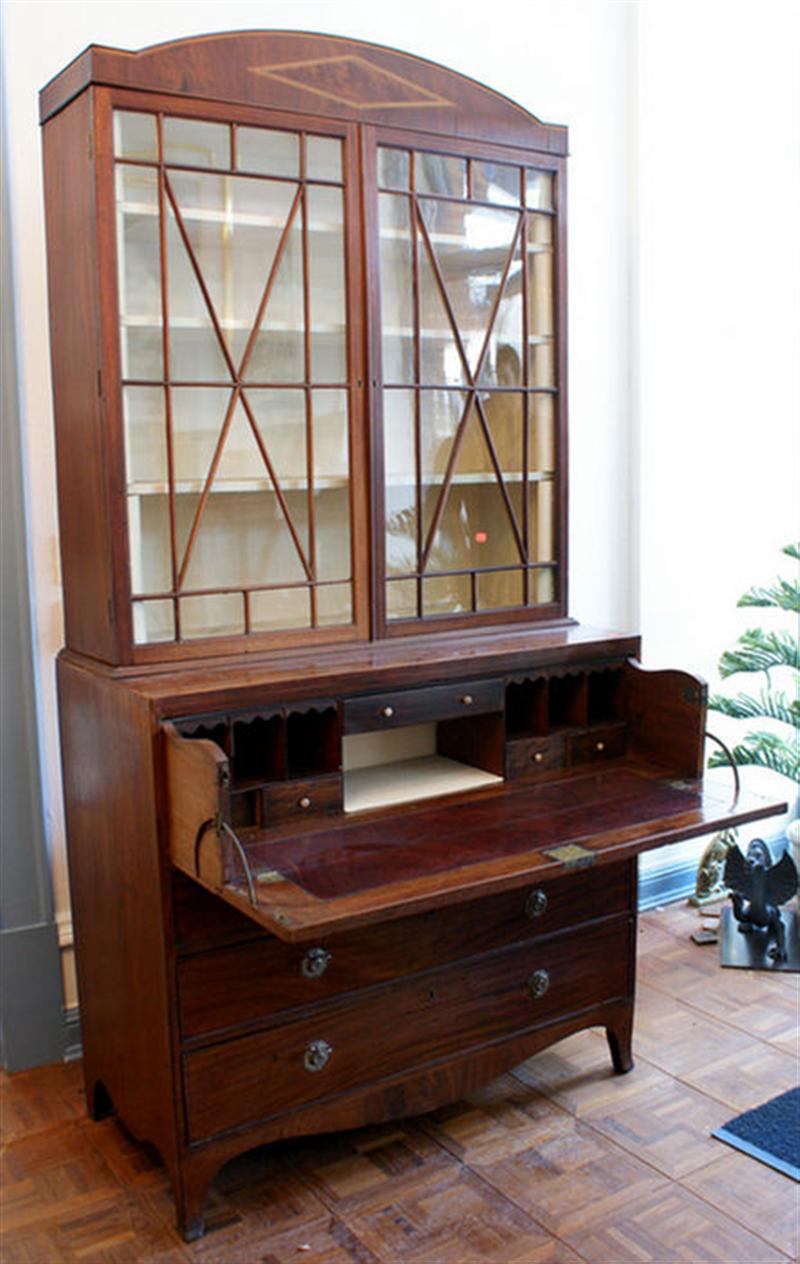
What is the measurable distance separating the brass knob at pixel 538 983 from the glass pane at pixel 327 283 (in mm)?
1222

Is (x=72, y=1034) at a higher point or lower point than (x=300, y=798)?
lower

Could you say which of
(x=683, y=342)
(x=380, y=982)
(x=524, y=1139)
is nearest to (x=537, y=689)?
(x=380, y=982)

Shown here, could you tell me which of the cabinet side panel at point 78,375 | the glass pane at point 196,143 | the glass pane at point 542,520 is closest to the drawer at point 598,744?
the glass pane at point 542,520

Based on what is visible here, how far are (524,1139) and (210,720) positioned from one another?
3.47 ft

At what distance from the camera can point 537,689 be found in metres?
2.54

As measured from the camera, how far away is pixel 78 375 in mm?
2236

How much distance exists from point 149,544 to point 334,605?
0.38 meters

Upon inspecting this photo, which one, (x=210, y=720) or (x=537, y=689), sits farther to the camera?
(x=537, y=689)

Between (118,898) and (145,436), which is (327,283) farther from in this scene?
(118,898)

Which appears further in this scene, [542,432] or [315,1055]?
[542,432]

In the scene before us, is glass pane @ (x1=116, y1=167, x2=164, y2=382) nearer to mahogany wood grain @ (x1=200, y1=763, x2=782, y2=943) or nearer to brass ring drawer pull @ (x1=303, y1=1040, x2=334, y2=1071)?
mahogany wood grain @ (x1=200, y1=763, x2=782, y2=943)

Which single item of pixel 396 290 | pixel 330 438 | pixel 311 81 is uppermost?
pixel 311 81

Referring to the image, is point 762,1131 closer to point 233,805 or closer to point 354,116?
point 233,805

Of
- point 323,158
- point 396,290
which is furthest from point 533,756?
point 323,158
